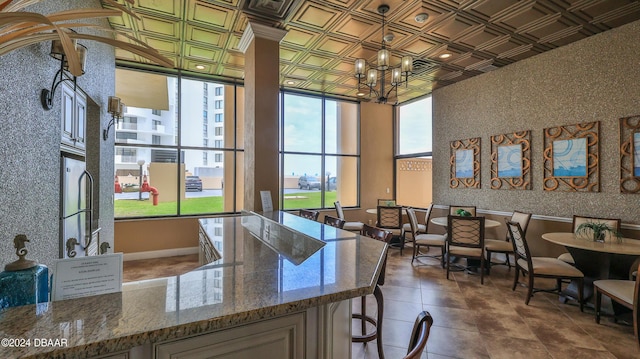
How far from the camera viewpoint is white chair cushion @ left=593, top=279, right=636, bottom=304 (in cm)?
240

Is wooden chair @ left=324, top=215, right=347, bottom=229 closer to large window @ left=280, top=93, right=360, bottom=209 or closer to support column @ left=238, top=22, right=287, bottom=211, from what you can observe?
support column @ left=238, top=22, right=287, bottom=211

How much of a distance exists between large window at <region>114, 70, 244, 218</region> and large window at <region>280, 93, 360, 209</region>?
117cm

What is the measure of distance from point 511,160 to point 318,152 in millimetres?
3962

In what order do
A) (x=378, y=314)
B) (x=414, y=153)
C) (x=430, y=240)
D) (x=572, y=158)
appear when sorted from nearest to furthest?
(x=378, y=314) → (x=572, y=158) → (x=430, y=240) → (x=414, y=153)

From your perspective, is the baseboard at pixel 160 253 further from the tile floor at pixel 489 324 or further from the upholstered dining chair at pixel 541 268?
the upholstered dining chair at pixel 541 268

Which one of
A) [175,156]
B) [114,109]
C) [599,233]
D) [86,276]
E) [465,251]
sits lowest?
[465,251]

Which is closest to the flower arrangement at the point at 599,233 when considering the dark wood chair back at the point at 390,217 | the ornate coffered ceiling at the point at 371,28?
the ornate coffered ceiling at the point at 371,28

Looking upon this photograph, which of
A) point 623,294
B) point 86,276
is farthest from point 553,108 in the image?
point 86,276

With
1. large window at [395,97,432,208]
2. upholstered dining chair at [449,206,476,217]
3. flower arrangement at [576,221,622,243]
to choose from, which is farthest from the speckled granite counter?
large window at [395,97,432,208]

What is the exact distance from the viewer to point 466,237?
13.3 ft

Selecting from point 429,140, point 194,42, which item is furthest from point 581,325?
point 194,42

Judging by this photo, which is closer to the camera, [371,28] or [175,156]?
[371,28]

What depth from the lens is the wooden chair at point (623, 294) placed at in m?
2.23

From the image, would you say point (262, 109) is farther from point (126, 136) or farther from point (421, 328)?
point (421, 328)
